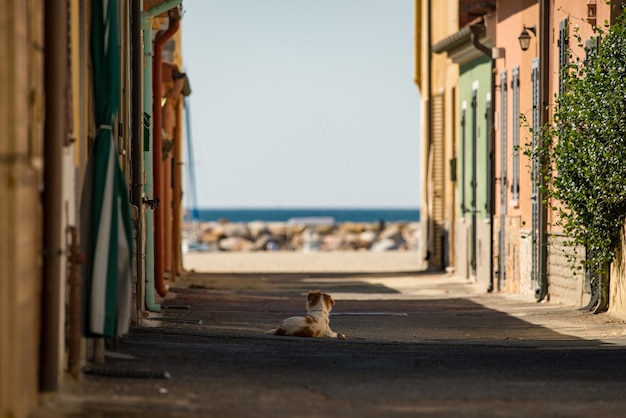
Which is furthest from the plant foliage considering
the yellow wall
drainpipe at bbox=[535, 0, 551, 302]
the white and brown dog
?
the yellow wall

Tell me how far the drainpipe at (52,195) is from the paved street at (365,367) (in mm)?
328

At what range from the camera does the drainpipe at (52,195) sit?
8.92 meters

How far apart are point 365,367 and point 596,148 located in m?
6.82

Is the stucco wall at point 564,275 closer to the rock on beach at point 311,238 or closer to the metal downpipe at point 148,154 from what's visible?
the metal downpipe at point 148,154

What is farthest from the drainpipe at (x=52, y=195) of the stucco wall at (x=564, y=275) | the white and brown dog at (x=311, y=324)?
the stucco wall at (x=564, y=275)

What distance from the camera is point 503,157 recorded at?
1056 inches

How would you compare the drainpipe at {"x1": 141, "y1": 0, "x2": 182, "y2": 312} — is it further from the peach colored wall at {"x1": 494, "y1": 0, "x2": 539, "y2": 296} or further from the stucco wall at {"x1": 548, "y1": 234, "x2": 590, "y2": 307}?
the peach colored wall at {"x1": 494, "y1": 0, "x2": 539, "y2": 296}

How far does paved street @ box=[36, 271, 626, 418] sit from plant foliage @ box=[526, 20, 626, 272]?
1148 mm

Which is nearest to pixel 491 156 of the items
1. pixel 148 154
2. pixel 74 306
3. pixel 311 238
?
pixel 148 154

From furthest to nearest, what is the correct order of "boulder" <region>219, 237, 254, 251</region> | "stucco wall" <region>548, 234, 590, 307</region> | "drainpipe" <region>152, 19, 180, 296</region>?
"boulder" <region>219, 237, 254, 251</region>, "stucco wall" <region>548, 234, 590, 307</region>, "drainpipe" <region>152, 19, 180, 296</region>

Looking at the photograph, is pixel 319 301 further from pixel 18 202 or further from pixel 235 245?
pixel 235 245

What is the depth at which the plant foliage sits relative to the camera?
16984mm

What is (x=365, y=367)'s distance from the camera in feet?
38.3

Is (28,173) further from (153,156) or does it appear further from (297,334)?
(153,156)
